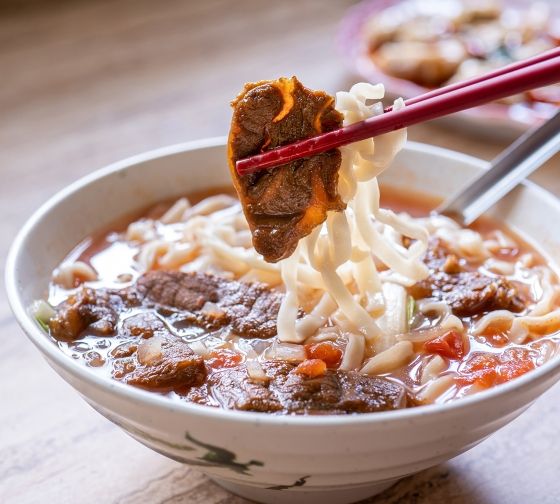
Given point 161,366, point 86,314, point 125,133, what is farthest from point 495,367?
point 125,133

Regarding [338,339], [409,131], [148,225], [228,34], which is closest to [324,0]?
[228,34]

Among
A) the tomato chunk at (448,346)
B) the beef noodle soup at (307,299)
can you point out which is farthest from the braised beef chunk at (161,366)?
the tomato chunk at (448,346)

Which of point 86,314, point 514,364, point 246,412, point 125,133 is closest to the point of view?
point 246,412

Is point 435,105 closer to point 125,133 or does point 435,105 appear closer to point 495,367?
point 495,367

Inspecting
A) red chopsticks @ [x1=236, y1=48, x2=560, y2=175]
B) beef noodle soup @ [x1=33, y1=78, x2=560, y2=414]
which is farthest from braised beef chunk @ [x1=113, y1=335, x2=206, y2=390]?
red chopsticks @ [x1=236, y1=48, x2=560, y2=175]

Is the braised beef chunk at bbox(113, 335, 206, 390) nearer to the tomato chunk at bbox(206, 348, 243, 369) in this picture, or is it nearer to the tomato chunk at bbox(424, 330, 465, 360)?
the tomato chunk at bbox(206, 348, 243, 369)

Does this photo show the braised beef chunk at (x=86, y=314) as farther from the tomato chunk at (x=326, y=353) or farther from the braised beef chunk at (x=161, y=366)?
the tomato chunk at (x=326, y=353)
